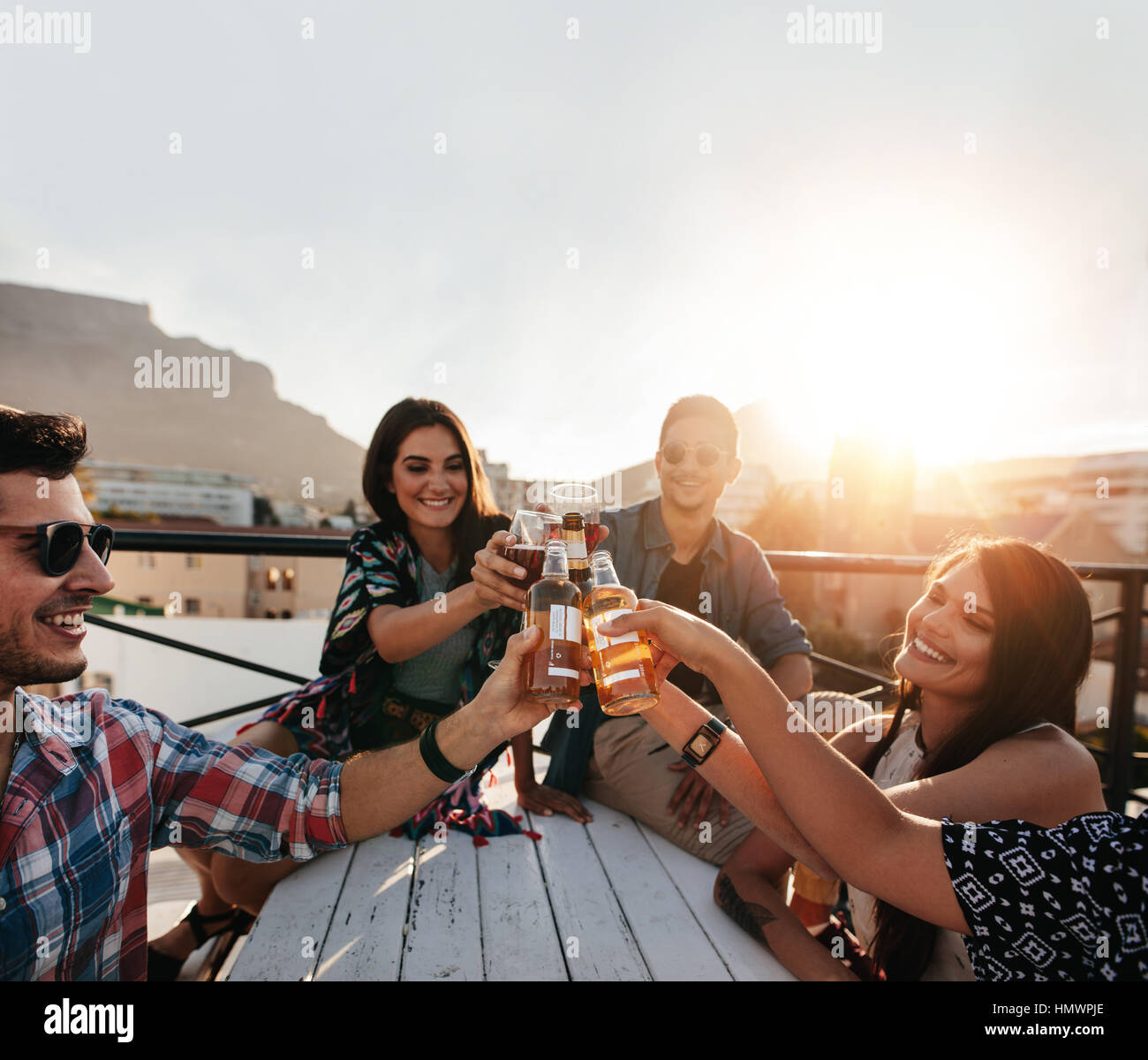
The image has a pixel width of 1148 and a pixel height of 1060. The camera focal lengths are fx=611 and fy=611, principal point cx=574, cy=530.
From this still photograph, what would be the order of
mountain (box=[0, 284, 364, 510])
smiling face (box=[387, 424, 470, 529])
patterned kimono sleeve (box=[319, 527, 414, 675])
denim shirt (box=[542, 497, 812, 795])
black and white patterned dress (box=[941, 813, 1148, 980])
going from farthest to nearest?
mountain (box=[0, 284, 364, 510]), denim shirt (box=[542, 497, 812, 795]), smiling face (box=[387, 424, 470, 529]), patterned kimono sleeve (box=[319, 527, 414, 675]), black and white patterned dress (box=[941, 813, 1148, 980])

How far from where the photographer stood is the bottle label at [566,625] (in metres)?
1.44

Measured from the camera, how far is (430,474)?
2.53 meters

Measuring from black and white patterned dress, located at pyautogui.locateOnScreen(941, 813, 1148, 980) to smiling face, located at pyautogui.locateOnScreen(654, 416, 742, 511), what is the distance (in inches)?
76.3

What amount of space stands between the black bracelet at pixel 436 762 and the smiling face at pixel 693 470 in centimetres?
184

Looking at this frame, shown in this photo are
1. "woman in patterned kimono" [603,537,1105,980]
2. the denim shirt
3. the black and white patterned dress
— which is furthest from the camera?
the denim shirt

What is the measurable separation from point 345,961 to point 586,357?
7210 millimetres

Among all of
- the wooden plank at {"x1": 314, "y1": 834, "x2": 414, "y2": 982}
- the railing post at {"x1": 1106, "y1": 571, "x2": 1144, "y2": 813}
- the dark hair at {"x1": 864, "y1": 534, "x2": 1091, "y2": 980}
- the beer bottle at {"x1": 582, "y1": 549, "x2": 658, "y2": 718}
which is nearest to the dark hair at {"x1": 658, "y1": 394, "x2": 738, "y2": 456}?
the dark hair at {"x1": 864, "y1": 534, "x2": 1091, "y2": 980}

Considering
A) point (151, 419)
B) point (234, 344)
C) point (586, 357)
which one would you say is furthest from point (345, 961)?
point (234, 344)

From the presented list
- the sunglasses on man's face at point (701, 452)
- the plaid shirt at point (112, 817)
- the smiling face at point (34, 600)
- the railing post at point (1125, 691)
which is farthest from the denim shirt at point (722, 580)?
the railing post at point (1125, 691)

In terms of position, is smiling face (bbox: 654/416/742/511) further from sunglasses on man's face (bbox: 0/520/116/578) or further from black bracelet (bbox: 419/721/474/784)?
sunglasses on man's face (bbox: 0/520/116/578)

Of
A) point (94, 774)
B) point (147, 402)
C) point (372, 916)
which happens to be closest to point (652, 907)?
point (372, 916)

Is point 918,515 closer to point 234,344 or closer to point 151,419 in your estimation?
point 151,419

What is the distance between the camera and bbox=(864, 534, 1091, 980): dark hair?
152 centimetres

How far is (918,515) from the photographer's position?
44.1m
